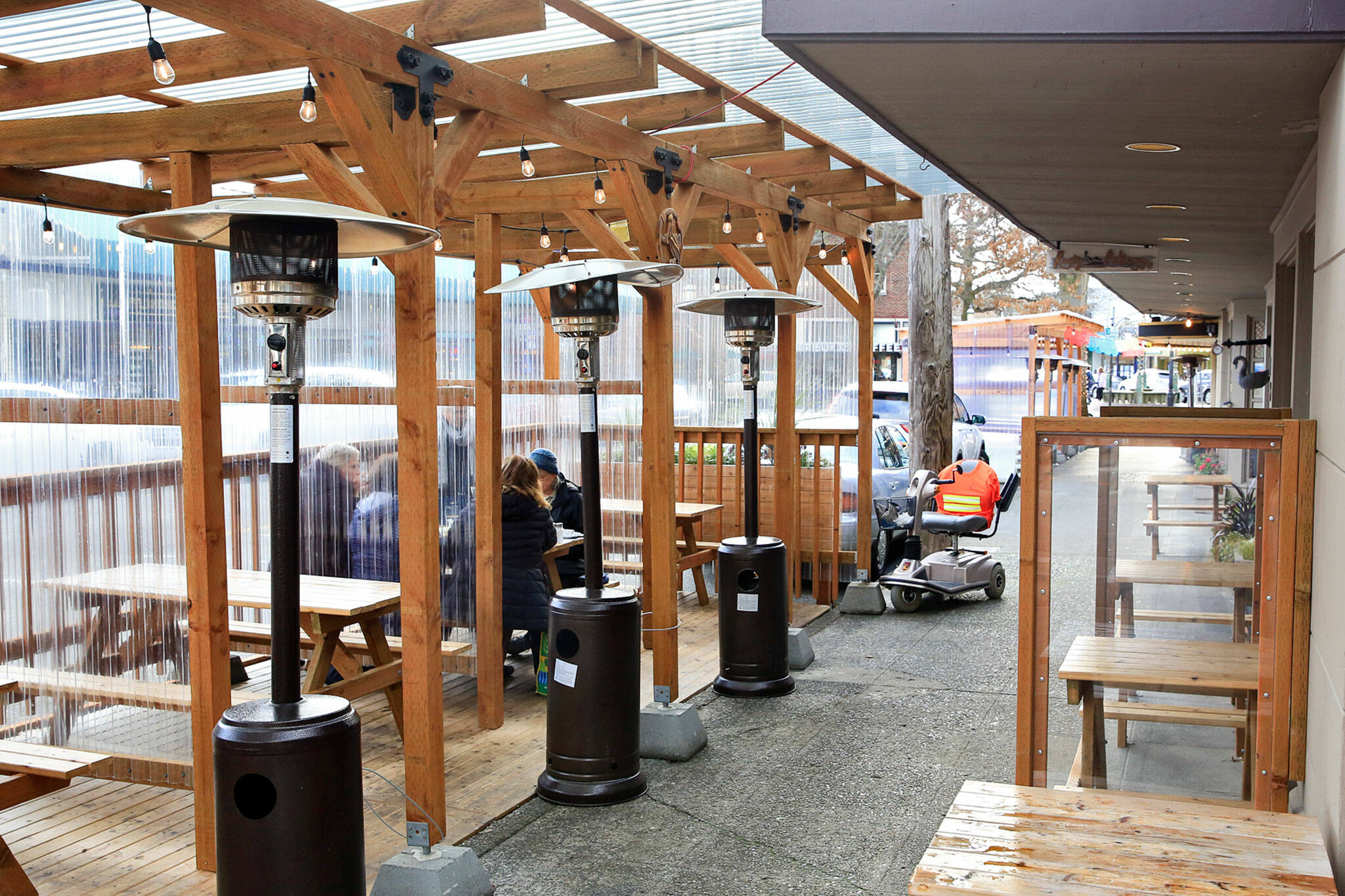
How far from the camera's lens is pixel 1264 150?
4.02 m

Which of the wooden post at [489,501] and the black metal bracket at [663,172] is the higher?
the black metal bracket at [663,172]

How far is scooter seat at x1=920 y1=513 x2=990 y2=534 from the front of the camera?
28.8ft

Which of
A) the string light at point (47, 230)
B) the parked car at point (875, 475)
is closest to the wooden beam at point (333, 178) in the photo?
the string light at point (47, 230)

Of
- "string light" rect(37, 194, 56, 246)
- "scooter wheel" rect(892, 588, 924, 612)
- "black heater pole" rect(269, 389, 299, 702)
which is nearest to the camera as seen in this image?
"black heater pole" rect(269, 389, 299, 702)

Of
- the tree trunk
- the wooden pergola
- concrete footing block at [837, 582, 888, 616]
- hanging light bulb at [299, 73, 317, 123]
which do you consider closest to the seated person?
the wooden pergola

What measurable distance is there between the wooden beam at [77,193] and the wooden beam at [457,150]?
158 cm

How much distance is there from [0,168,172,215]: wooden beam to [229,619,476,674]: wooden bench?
1.95 metres

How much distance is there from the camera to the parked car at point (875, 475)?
9.20 meters

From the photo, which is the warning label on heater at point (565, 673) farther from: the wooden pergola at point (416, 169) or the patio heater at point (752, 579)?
the patio heater at point (752, 579)

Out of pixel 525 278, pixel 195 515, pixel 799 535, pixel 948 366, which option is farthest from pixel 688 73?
pixel 948 366

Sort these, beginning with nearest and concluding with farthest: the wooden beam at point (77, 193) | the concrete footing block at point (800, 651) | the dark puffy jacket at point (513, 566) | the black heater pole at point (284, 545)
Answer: the black heater pole at point (284, 545)
the wooden beam at point (77, 193)
the dark puffy jacket at point (513, 566)
the concrete footing block at point (800, 651)

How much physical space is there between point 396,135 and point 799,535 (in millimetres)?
5863

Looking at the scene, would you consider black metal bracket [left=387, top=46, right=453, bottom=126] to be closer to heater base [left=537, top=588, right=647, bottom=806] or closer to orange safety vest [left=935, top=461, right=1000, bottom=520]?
heater base [left=537, top=588, right=647, bottom=806]

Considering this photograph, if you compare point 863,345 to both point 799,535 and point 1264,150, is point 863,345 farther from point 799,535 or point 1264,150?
point 1264,150
